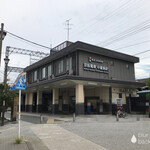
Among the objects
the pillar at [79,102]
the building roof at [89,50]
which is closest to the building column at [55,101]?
the pillar at [79,102]

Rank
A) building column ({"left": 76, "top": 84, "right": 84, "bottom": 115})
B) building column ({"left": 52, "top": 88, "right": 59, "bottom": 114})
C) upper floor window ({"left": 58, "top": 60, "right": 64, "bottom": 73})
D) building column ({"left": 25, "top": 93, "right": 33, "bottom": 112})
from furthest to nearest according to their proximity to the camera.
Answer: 1. building column ({"left": 25, "top": 93, "right": 33, "bottom": 112})
2. upper floor window ({"left": 58, "top": 60, "right": 64, "bottom": 73})
3. building column ({"left": 52, "top": 88, "right": 59, "bottom": 114})
4. building column ({"left": 76, "top": 84, "right": 84, "bottom": 115})

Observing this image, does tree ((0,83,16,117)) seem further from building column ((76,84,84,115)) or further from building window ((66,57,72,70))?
building window ((66,57,72,70))

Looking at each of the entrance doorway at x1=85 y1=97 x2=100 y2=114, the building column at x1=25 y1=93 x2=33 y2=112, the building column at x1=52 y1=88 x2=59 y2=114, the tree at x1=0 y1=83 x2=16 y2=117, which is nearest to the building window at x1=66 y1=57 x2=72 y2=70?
the building column at x1=52 y1=88 x2=59 y2=114

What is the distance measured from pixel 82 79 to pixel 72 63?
12.9 feet

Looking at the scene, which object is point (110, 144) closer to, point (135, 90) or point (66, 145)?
point (66, 145)

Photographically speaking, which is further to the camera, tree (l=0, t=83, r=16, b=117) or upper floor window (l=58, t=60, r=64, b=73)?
upper floor window (l=58, t=60, r=64, b=73)

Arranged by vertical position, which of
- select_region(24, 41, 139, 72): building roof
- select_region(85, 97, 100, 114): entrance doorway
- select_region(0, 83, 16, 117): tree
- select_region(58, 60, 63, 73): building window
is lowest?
select_region(85, 97, 100, 114): entrance doorway

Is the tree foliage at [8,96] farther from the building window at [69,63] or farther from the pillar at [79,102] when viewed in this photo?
the building window at [69,63]

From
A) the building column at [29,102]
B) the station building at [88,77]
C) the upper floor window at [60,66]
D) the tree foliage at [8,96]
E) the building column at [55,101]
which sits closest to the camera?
the tree foliage at [8,96]

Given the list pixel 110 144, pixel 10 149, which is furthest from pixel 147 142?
pixel 10 149

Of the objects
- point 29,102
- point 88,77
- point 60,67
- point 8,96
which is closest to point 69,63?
point 60,67

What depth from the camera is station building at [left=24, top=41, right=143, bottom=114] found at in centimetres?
2050

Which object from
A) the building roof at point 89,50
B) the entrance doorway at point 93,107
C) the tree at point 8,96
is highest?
the building roof at point 89,50

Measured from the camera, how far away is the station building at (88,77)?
67.3ft
